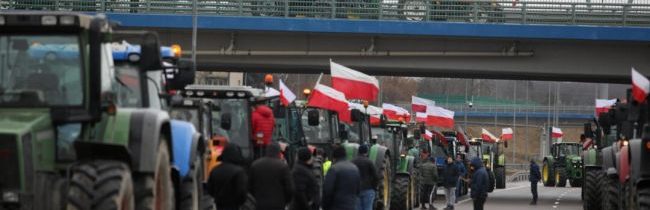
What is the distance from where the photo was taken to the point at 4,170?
12.8 meters

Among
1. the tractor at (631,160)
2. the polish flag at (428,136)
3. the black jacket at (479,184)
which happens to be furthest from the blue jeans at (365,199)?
the polish flag at (428,136)

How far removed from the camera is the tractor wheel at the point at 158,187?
13.7 m

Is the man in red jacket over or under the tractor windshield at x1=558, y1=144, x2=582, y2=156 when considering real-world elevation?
over

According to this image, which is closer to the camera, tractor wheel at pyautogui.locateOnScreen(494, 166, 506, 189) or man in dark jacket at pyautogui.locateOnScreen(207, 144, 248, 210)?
man in dark jacket at pyautogui.locateOnScreen(207, 144, 248, 210)

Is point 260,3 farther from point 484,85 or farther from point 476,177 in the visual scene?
point 484,85

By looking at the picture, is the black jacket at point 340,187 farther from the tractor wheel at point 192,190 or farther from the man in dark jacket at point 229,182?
the tractor wheel at point 192,190

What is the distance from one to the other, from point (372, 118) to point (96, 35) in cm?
2215

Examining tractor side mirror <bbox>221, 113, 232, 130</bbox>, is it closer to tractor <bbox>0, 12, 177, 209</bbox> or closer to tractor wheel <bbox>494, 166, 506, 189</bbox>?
tractor <bbox>0, 12, 177, 209</bbox>

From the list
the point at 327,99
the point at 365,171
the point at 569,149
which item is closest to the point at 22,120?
the point at 365,171

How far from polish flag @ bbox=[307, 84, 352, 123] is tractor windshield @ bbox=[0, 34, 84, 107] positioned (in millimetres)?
13042

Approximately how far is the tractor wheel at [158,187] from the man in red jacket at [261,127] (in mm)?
5256

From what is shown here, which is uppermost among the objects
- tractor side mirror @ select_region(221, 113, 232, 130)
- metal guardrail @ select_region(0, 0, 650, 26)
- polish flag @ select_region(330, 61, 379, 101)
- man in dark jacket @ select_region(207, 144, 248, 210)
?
metal guardrail @ select_region(0, 0, 650, 26)

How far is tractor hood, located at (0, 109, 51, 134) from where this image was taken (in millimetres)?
12789

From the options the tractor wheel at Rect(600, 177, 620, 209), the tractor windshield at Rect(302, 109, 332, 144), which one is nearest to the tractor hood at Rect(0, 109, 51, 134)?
the tractor wheel at Rect(600, 177, 620, 209)
